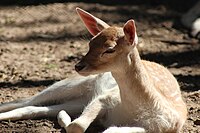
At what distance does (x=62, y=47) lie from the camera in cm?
718

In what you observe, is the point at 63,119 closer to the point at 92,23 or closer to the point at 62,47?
the point at 92,23

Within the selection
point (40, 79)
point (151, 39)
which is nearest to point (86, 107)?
point (40, 79)

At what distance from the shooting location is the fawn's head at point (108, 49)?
3914mm

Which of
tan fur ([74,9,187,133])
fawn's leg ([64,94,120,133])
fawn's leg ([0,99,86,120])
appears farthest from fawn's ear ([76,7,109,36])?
fawn's leg ([0,99,86,120])

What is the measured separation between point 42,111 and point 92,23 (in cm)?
107

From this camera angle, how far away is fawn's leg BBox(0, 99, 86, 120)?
191 inches

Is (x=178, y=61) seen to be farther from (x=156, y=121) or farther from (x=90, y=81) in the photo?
(x=156, y=121)

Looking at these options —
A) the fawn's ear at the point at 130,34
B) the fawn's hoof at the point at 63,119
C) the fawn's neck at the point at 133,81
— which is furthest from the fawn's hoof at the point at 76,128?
the fawn's ear at the point at 130,34

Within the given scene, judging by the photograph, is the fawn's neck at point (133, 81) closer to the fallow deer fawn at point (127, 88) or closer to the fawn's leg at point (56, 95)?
the fallow deer fawn at point (127, 88)

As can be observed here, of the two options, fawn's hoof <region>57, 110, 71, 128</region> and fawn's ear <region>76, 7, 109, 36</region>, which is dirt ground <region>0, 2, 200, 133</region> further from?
fawn's ear <region>76, 7, 109, 36</region>

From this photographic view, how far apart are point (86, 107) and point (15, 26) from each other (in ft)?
10.9

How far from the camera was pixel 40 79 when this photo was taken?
604cm

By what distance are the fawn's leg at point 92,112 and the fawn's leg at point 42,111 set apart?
366 mm

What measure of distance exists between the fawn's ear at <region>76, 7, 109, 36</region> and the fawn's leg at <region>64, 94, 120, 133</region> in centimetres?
62
